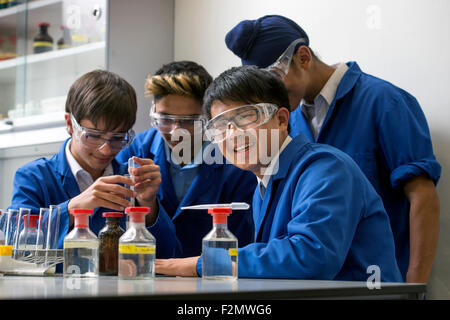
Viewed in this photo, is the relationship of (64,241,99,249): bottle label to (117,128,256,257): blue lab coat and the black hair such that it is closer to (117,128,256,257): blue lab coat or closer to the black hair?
the black hair

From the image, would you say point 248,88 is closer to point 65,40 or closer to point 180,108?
point 180,108

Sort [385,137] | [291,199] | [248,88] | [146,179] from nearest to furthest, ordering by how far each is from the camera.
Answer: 1. [291,199]
2. [248,88]
3. [146,179]
4. [385,137]

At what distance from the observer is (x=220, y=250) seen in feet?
4.27

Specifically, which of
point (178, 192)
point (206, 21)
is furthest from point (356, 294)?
point (206, 21)

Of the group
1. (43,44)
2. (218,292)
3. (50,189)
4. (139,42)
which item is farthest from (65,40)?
(218,292)

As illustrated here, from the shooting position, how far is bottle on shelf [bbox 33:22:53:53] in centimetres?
392

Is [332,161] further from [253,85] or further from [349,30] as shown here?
[349,30]

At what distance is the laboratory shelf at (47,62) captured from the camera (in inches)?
143

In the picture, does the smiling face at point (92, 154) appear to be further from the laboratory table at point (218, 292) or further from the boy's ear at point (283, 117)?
the laboratory table at point (218, 292)

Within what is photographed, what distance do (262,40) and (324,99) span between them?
338mm

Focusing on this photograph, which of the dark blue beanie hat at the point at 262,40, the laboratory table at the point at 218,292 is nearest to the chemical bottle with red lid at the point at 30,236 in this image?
the laboratory table at the point at 218,292

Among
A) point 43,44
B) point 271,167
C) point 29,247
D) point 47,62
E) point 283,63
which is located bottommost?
point 29,247

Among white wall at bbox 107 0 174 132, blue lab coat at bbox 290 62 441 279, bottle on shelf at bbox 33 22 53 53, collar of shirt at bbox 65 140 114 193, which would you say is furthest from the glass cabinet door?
blue lab coat at bbox 290 62 441 279

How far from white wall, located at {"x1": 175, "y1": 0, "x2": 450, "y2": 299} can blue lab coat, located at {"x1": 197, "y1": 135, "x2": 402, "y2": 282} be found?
2.64ft
